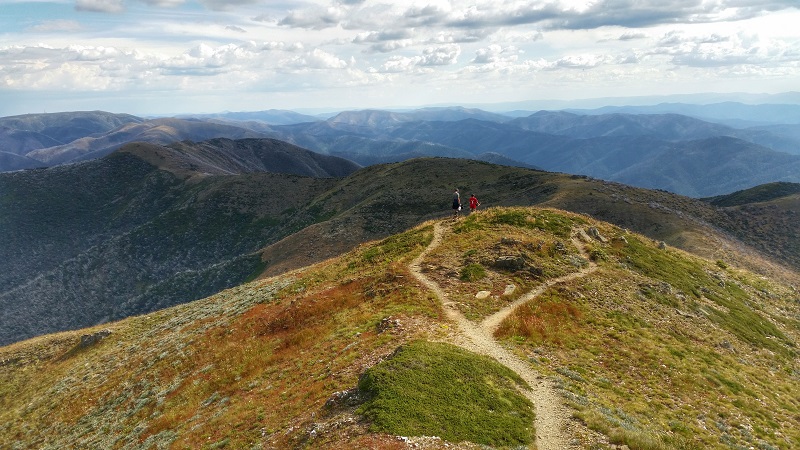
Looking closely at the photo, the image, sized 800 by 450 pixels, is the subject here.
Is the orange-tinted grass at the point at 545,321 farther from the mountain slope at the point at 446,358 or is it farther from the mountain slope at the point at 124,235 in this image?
the mountain slope at the point at 124,235

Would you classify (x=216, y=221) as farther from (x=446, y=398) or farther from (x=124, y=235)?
(x=446, y=398)

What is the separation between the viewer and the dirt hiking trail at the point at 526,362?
58.7ft

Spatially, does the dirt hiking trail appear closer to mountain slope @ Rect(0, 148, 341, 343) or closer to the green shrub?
the green shrub

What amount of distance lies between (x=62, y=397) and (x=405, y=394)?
3611 centimetres

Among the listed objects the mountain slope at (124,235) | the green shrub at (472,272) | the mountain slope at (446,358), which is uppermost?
the green shrub at (472,272)

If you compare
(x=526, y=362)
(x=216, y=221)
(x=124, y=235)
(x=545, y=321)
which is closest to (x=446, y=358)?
(x=526, y=362)

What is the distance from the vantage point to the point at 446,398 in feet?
60.7

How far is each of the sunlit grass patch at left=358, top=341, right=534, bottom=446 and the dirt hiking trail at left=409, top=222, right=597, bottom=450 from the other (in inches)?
23.6

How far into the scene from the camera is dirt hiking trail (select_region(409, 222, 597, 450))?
58.7 feet

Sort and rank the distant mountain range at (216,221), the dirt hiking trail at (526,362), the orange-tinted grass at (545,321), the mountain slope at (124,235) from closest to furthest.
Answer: the dirt hiking trail at (526,362), the orange-tinted grass at (545,321), the distant mountain range at (216,221), the mountain slope at (124,235)

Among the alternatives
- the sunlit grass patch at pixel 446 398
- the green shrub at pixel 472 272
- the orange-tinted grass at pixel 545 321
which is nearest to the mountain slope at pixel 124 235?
the green shrub at pixel 472 272

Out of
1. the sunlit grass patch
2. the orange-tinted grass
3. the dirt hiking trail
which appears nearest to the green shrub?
the dirt hiking trail

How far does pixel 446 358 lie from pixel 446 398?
3143mm

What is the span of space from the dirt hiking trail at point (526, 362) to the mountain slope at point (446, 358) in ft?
1.00
